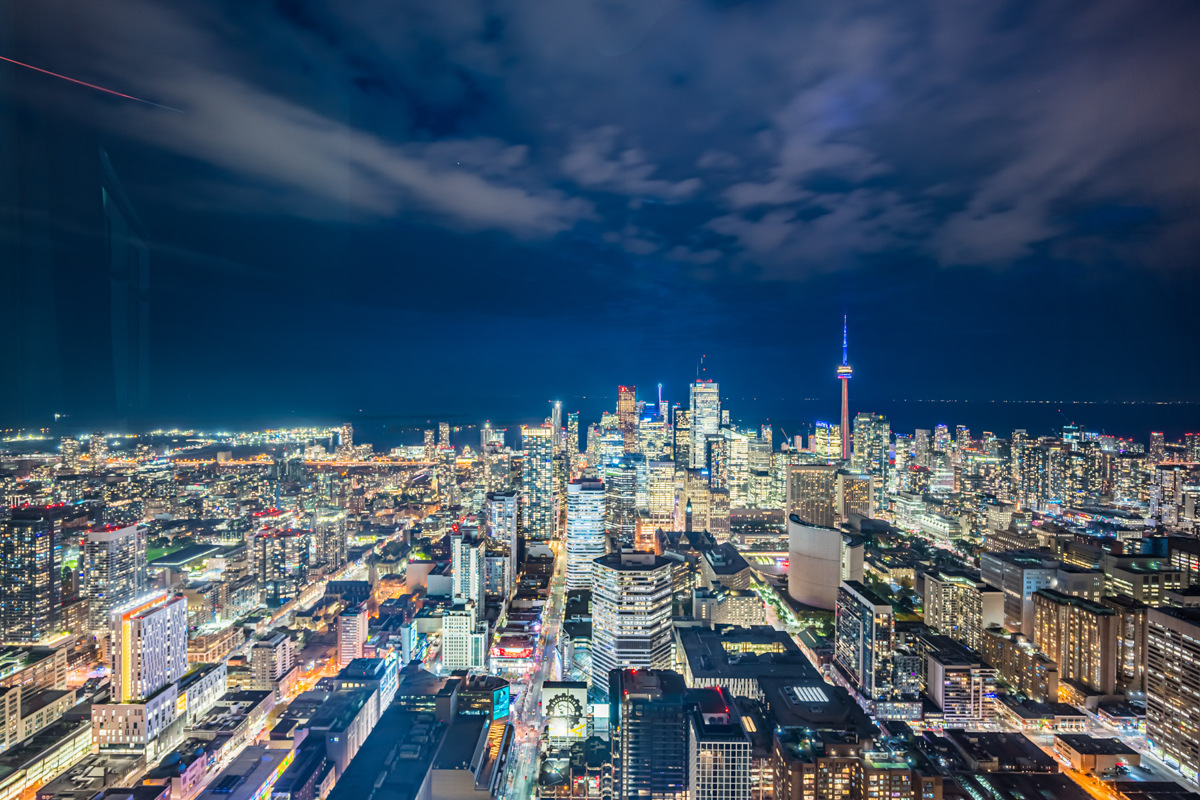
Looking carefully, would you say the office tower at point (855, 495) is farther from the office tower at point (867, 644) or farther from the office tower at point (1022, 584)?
the office tower at point (867, 644)

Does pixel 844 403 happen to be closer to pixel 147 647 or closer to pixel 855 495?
pixel 855 495

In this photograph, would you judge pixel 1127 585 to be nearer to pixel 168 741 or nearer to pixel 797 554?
pixel 797 554

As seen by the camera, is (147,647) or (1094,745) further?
(147,647)

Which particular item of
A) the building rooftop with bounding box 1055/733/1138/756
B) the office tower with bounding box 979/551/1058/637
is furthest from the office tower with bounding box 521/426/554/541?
the building rooftop with bounding box 1055/733/1138/756

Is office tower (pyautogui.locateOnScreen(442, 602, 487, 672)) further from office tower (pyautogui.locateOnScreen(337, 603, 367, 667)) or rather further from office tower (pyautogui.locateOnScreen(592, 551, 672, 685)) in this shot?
office tower (pyautogui.locateOnScreen(592, 551, 672, 685))

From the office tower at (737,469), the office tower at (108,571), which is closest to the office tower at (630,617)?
the office tower at (108,571)

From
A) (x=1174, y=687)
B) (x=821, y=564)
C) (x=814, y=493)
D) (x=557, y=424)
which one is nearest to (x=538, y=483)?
(x=557, y=424)
